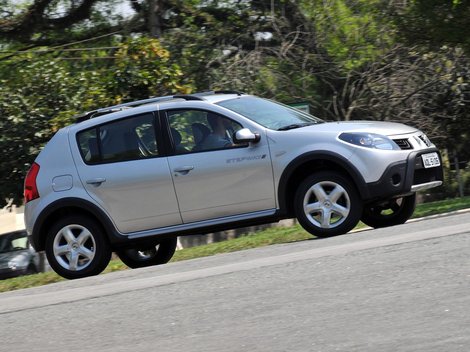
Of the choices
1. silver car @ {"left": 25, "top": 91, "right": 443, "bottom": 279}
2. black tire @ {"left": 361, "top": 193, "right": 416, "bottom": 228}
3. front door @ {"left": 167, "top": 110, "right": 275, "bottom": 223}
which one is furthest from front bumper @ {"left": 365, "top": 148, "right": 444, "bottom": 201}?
front door @ {"left": 167, "top": 110, "right": 275, "bottom": 223}

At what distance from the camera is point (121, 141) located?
379 inches

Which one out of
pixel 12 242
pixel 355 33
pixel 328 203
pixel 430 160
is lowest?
pixel 12 242

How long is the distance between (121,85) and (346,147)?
1157cm

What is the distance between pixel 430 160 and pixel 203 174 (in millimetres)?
2268

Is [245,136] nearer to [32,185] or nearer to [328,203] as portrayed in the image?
[328,203]

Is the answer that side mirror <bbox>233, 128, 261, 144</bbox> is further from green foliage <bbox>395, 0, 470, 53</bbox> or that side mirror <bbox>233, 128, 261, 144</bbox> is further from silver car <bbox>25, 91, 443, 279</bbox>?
green foliage <bbox>395, 0, 470, 53</bbox>

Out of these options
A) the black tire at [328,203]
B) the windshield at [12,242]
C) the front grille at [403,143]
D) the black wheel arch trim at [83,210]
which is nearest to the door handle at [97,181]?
the black wheel arch trim at [83,210]

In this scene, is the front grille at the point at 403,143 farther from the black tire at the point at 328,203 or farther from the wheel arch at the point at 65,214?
the wheel arch at the point at 65,214

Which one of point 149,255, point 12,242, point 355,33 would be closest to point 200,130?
point 149,255

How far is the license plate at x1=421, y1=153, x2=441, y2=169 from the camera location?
9234 millimetres

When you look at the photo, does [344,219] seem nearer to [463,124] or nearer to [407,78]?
[407,78]

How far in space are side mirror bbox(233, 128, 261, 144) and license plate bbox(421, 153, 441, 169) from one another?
5.41 feet

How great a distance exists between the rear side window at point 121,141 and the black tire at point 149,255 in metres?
1.54

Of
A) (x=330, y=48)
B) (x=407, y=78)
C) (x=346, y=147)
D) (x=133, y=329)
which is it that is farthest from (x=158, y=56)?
(x=133, y=329)
